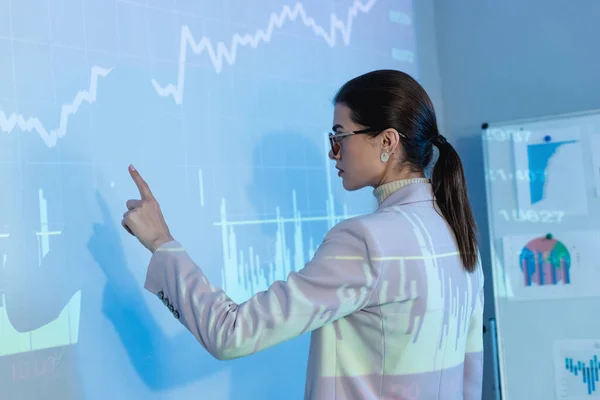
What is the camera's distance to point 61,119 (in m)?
1.51

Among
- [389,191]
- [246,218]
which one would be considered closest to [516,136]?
[246,218]

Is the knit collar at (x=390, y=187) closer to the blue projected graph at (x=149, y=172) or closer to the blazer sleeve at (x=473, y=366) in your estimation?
the blazer sleeve at (x=473, y=366)

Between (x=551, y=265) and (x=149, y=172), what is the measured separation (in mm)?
1361

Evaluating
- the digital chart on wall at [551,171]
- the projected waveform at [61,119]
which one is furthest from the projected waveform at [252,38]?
the digital chart on wall at [551,171]

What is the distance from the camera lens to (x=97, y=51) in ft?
5.21

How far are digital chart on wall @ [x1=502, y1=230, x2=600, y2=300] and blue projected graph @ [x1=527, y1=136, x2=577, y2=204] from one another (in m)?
0.13

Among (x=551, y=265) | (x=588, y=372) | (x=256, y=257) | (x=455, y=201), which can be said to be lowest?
(x=588, y=372)

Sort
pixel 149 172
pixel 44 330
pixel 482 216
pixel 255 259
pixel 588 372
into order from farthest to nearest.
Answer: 1. pixel 482 216
2. pixel 588 372
3. pixel 255 259
4. pixel 149 172
5. pixel 44 330

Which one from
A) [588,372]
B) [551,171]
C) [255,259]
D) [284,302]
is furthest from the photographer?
[551,171]

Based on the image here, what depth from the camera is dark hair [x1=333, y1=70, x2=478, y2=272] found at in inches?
53.8

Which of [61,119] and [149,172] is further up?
[61,119]

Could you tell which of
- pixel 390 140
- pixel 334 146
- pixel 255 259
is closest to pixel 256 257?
pixel 255 259

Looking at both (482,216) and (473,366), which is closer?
(473,366)

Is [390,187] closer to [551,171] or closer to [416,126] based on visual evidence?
[416,126]
